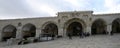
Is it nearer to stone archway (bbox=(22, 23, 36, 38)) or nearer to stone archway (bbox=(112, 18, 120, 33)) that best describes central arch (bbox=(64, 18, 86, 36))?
stone archway (bbox=(112, 18, 120, 33))

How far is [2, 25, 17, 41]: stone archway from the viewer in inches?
1549

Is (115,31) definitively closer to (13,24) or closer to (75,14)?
(75,14)

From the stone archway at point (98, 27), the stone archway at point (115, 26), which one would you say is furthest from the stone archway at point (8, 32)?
the stone archway at point (115, 26)

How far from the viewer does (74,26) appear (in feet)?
129

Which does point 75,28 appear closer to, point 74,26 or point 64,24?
point 74,26

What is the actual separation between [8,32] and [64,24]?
13.0m

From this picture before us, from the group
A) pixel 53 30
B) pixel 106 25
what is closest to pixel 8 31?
pixel 53 30

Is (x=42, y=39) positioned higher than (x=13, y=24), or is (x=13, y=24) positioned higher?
(x=13, y=24)

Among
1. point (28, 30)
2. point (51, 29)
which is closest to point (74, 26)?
point (51, 29)

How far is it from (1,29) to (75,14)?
1548 cm

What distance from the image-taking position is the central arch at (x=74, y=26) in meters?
36.1

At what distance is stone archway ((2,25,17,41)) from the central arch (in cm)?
1150

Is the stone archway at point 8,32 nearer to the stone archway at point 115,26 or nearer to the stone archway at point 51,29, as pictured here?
the stone archway at point 51,29

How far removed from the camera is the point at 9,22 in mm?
38375
